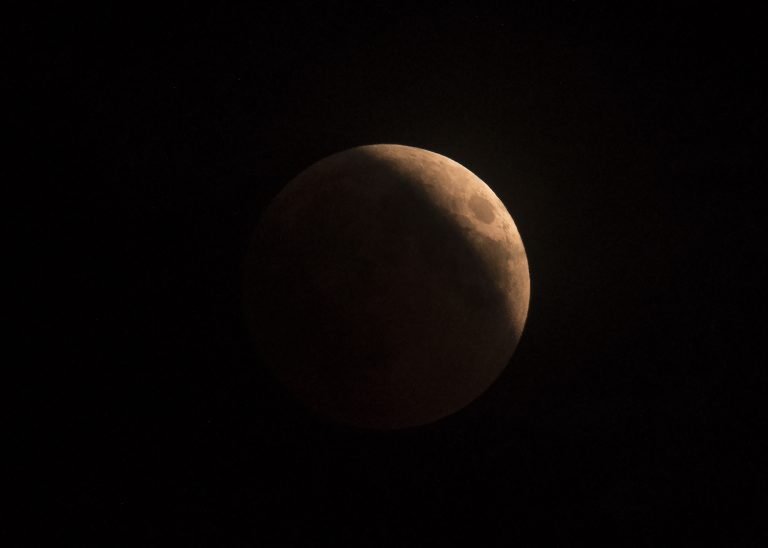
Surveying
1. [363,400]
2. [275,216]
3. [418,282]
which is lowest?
[363,400]

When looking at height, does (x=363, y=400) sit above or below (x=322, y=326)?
below

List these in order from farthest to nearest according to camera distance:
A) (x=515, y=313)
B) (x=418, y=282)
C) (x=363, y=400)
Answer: (x=515, y=313), (x=363, y=400), (x=418, y=282)

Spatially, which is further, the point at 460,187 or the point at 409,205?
the point at 460,187

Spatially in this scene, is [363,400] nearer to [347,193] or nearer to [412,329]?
[412,329]

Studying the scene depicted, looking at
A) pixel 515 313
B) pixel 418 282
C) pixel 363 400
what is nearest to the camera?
pixel 418 282

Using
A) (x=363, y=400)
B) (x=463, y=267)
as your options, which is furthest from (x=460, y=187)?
(x=363, y=400)

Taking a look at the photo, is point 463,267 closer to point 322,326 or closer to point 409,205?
point 409,205
